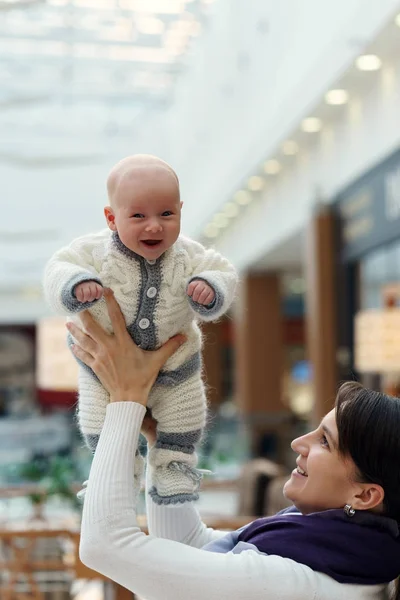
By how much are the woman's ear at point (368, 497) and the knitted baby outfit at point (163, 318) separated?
1.05 ft

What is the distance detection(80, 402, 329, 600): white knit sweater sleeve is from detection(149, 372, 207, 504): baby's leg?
142mm

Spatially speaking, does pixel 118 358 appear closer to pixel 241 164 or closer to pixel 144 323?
pixel 144 323

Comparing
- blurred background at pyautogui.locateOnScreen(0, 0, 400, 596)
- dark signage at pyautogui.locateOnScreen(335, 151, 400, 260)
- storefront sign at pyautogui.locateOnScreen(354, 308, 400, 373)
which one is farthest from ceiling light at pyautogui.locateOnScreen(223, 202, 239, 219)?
storefront sign at pyautogui.locateOnScreen(354, 308, 400, 373)

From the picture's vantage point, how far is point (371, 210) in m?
7.76

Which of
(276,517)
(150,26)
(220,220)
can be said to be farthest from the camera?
(220,220)

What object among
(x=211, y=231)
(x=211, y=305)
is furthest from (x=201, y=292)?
(x=211, y=231)

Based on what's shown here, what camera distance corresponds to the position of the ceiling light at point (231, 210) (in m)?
13.0

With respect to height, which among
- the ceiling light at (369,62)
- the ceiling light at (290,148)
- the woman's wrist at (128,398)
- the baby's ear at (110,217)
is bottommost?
the woman's wrist at (128,398)

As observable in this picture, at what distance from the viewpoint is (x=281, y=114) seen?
8.73m

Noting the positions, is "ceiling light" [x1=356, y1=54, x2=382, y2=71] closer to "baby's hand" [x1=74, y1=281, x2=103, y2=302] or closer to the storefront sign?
the storefront sign

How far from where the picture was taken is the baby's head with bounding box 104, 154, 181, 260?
64.9 inches

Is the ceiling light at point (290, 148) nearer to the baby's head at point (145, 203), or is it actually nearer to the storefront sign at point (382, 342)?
the storefront sign at point (382, 342)

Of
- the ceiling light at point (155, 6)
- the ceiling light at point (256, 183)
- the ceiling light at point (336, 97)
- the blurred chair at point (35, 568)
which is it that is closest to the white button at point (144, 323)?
the blurred chair at point (35, 568)

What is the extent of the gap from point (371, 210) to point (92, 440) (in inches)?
249
